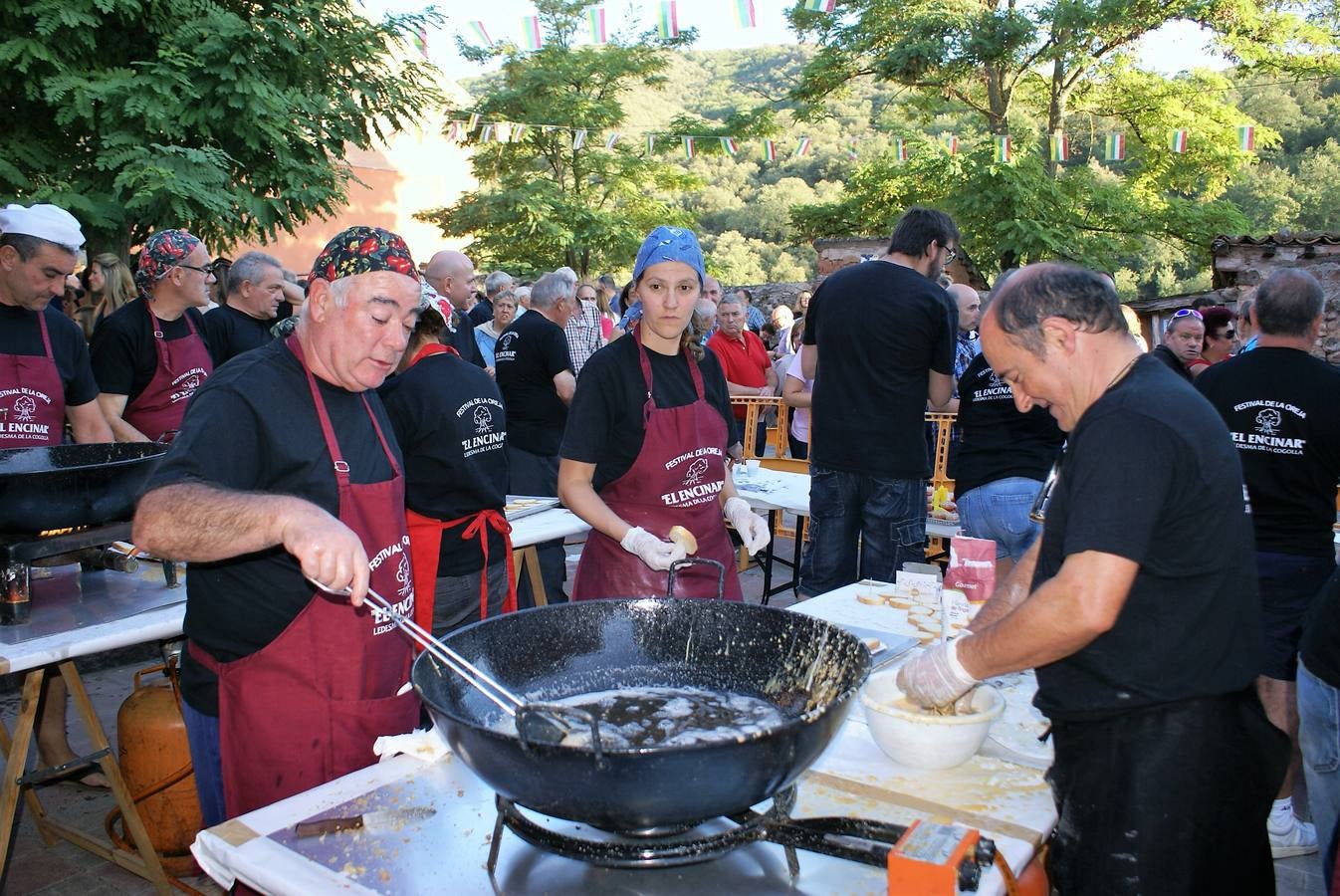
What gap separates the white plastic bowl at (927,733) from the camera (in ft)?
5.50

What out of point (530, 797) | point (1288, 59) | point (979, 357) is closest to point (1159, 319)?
point (1288, 59)

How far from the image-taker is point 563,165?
21672 millimetres

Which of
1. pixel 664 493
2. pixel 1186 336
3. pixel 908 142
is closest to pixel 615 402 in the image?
pixel 664 493

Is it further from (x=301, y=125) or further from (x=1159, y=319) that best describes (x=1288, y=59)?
(x=301, y=125)

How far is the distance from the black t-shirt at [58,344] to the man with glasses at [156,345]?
398 mm

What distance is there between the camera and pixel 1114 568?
143 centimetres

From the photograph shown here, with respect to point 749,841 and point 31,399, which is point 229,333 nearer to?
point 31,399

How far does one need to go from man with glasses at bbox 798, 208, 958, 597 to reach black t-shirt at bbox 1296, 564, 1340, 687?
166cm

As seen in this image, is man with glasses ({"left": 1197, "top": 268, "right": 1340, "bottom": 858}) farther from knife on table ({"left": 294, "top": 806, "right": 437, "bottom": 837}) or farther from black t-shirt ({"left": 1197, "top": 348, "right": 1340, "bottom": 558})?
knife on table ({"left": 294, "top": 806, "right": 437, "bottom": 837})

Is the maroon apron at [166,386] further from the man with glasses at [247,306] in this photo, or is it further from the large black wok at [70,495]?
the large black wok at [70,495]

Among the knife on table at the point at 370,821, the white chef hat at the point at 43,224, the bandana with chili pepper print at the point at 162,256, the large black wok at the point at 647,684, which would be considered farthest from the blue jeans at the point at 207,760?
the bandana with chili pepper print at the point at 162,256

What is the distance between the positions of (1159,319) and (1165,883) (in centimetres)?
1176

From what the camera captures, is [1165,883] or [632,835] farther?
[1165,883]

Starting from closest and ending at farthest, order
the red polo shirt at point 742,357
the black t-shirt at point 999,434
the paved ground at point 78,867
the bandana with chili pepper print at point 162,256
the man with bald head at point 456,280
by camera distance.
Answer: the paved ground at point 78,867 → the black t-shirt at point 999,434 → the bandana with chili pepper print at point 162,256 → the man with bald head at point 456,280 → the red polo shirt at point 742,357
